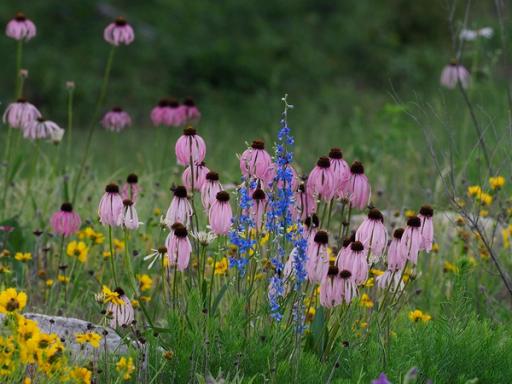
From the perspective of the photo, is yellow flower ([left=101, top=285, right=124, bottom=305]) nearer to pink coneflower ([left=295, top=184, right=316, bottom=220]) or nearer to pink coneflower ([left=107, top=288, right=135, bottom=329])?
pink coneflower ([left=107, top=288, right=135, bottom=329])

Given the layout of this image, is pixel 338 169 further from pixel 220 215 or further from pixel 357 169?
pixel 220 215

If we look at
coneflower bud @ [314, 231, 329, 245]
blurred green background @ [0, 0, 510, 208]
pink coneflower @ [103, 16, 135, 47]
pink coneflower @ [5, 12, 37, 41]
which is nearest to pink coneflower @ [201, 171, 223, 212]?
coneflower bud @ [314, 231, 329, 245]

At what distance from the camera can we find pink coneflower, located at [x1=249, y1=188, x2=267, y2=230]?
10.5ft

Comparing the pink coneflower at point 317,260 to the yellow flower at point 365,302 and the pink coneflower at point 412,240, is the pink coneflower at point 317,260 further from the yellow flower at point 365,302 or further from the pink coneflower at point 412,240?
the yellow flower at point 365,302

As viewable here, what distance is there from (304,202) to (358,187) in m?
0.23

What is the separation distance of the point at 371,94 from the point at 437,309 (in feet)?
25.3

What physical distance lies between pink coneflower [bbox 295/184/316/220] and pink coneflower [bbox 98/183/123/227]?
0.62m

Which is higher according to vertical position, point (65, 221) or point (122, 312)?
point (65, 221)

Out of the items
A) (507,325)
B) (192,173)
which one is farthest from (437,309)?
(192,173)

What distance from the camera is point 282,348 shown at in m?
3.29

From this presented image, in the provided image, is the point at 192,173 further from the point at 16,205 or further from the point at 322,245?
the point at 16,205

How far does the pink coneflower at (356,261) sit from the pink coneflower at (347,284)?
0.8 inches

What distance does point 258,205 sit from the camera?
10.5ft

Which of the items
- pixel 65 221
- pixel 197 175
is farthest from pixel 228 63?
pixel 197 175
